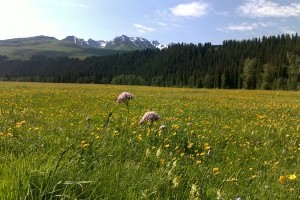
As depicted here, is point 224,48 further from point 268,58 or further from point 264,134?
point 264,134

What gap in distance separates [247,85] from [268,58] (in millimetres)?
34800

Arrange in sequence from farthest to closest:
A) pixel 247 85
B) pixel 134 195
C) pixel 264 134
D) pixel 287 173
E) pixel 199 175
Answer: pixel 247 85 → pixel 264 134 → pixel 287 173 → pixel 199 175 → pixel 134 195

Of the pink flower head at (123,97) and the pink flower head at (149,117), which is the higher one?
the pink flower head at (123,97)

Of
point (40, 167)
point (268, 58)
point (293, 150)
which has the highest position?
point (268, 58)

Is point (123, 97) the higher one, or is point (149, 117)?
point (123, 97)

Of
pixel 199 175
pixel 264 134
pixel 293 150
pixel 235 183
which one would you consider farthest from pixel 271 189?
pixel 264 134

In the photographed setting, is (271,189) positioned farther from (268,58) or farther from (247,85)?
(268,58)

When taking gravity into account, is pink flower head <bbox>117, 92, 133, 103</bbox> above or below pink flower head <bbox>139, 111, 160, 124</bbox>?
above

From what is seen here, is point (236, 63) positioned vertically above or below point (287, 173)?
above

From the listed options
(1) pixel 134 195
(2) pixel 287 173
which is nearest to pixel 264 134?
(2) pixel 287 173

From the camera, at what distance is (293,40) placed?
172250 mm

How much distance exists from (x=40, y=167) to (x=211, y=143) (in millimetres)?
5088

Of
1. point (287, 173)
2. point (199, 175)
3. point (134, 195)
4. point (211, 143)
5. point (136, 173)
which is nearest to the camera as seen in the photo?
point (134, 195)

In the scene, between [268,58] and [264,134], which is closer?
[264,134]
